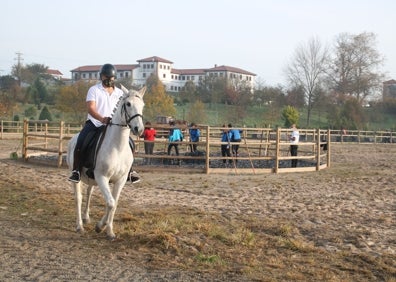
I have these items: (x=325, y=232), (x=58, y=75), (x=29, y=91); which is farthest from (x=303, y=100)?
(x=58, y=75)

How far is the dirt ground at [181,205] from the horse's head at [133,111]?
4.70ft

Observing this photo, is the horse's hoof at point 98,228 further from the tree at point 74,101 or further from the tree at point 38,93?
the tree at point 38,93

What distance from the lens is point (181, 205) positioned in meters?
9.17

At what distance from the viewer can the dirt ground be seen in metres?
5.00

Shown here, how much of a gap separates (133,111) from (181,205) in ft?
12.3

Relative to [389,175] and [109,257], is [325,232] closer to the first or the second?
[109,257]

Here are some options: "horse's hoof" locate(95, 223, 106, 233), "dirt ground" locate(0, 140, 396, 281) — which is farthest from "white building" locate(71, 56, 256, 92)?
"horse's hoof" locate(95, 223, 106, 233)

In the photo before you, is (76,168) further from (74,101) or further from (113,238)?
(74,101)

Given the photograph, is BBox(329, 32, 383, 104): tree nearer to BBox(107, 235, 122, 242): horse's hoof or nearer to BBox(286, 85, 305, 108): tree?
BBox(286, 85, 305, 108): tree

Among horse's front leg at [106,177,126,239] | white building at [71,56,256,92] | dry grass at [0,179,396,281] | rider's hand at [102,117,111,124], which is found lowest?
dry grass at [0,179,396,281]

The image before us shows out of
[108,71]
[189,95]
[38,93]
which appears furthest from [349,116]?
[108,71]

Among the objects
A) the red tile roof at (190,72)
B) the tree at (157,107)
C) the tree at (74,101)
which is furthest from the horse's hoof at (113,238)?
the red tile roof at (190,72)

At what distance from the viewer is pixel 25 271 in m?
4.82

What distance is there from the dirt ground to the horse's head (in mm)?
1432
